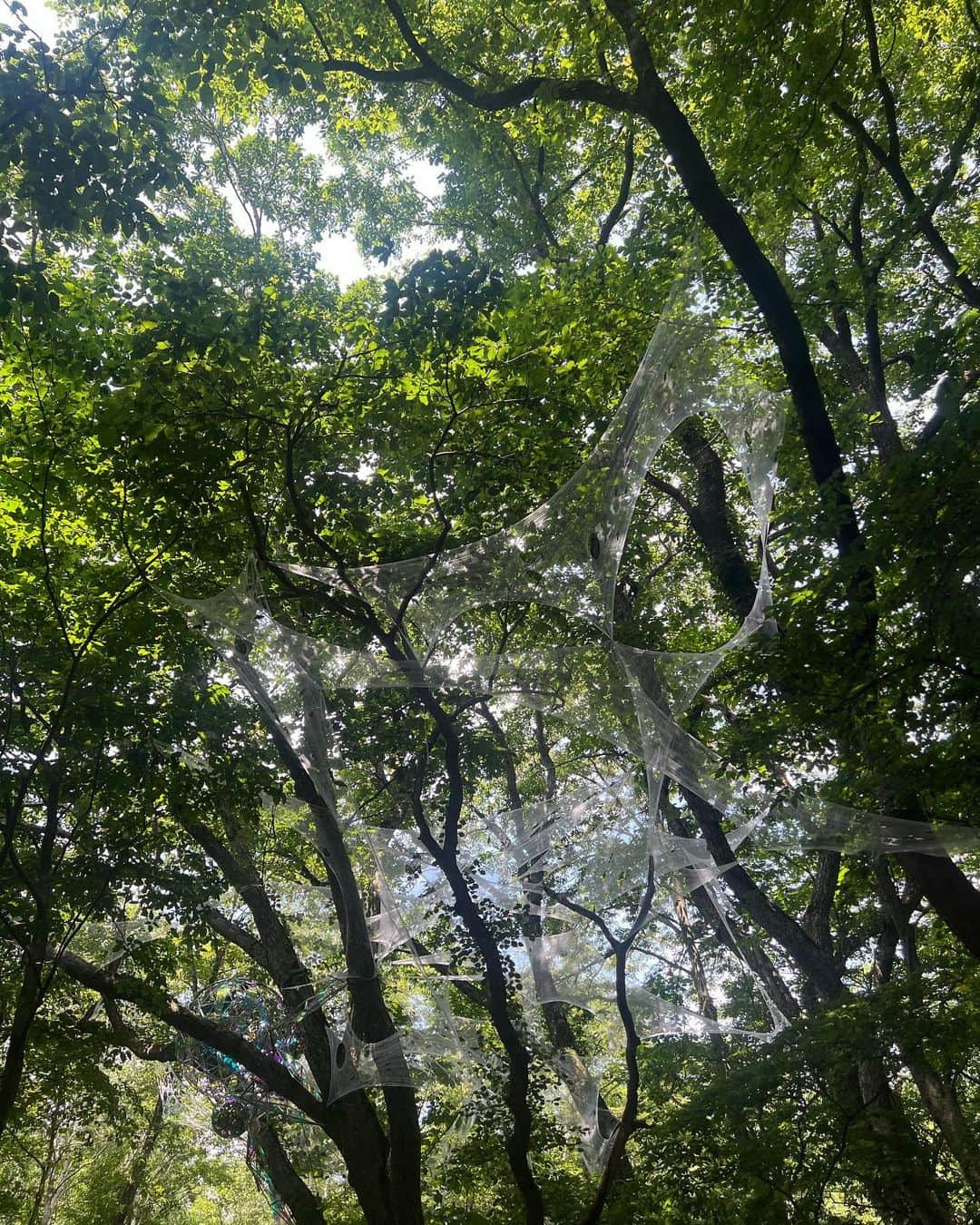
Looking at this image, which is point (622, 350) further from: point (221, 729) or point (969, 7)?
point (221, 729)

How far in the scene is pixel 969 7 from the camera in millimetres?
5078

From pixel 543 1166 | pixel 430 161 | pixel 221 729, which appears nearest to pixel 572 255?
pixel 430 161

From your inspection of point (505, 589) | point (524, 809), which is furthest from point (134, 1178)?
point (505, 589)

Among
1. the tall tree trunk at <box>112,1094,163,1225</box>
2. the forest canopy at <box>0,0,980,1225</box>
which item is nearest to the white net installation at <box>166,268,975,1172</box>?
the forest canopy at <box>0,0,980,1225</box>

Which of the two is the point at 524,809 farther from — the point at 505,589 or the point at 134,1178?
the point at 134,1178

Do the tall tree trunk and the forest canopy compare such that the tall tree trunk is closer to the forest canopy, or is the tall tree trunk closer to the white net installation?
the forest canopy

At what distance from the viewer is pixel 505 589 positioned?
16.9 feet

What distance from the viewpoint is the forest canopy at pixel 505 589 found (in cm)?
458

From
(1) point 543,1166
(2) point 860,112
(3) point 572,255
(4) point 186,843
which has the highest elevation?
(3) point 572,255

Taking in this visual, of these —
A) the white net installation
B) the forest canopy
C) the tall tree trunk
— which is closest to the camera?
the forest canopy

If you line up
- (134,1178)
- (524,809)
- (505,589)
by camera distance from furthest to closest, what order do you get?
1. (134,1178)
2. (524,809)
3. (505,589)

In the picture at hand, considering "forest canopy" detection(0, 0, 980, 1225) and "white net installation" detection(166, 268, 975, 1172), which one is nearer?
"forest canopy" detection(0, 0, 980, 1225)

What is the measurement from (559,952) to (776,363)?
639cm

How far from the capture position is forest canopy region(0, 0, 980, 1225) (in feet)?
15.0
